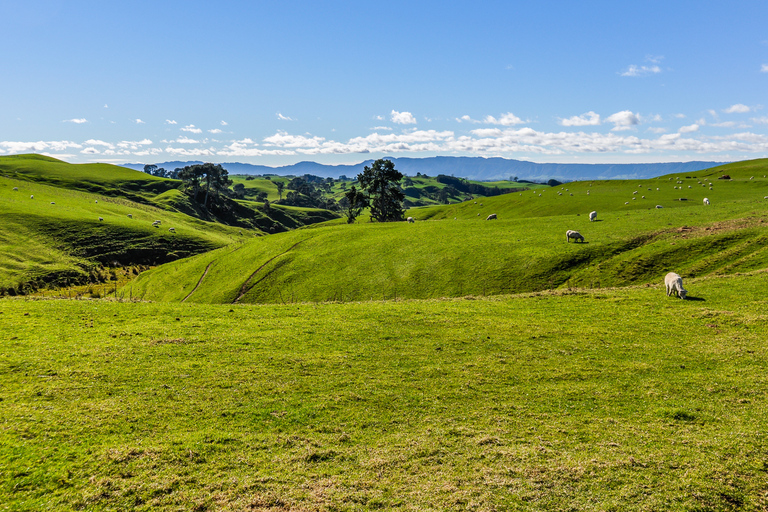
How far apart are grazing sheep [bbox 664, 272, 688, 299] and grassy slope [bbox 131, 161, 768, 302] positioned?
7.80 meters

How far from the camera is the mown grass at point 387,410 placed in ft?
36.0

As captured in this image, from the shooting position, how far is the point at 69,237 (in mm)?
84000

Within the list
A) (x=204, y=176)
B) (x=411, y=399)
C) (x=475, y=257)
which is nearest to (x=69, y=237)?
(x=475, y=257)

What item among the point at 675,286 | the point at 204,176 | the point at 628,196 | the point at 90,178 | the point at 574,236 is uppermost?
the point at 204,176

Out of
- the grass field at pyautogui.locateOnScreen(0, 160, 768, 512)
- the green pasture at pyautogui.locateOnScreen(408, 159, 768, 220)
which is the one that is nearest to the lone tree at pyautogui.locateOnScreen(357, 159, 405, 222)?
the green pasture at pyautogui.locateOnScreen(408, 159, 768, 220)

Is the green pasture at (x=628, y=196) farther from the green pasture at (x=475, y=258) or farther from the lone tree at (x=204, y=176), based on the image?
the lone tree at (x=204, y=176)

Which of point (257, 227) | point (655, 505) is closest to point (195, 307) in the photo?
point (655, 505)

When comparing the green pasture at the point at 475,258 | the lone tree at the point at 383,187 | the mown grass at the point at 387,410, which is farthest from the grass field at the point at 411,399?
the lone tree at the point at 383,187

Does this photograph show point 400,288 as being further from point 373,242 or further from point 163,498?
point 163,498

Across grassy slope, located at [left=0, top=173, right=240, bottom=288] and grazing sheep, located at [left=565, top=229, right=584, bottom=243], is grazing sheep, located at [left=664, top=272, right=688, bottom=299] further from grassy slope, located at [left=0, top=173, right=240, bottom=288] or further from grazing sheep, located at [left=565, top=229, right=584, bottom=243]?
grassy slope, located at [left=0, top=173, right=240, bottom=288]

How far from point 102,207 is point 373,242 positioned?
98.1 metres

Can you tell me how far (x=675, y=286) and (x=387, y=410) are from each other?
25.0 meters

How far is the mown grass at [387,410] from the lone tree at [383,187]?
224 ft

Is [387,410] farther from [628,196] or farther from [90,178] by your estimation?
[90,178]
